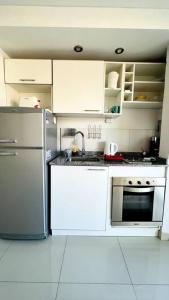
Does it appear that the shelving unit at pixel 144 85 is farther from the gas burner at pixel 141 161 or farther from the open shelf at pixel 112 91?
the gas burner at pixel 141 161

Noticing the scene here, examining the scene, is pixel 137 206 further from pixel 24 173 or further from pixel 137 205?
pixel 24 173

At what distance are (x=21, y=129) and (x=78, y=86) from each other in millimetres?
869

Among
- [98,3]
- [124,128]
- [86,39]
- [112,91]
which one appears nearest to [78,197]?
[124,128]

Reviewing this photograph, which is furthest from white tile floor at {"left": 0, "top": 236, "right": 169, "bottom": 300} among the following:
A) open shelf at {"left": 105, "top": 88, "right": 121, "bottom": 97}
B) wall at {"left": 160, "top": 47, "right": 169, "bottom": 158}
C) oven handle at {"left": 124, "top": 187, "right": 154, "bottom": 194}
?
open shelf at {"left": 105, "top": 88, "right": 121, "bottom": 97}

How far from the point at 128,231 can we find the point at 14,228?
4.15ft

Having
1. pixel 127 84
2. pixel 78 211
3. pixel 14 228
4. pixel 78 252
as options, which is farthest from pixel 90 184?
pixel 127 84

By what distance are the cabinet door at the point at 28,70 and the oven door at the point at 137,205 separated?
155 centimetres

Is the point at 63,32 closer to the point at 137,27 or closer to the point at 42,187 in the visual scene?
the point at 137,27

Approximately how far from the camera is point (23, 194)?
1.66 m

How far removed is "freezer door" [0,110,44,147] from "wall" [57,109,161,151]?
821mm

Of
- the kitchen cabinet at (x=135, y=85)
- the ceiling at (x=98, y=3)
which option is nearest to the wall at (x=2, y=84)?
the ceiling at (x=98, y=3)

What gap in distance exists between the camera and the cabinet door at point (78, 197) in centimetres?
173

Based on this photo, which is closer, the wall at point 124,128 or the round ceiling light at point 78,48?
the round ceiling light at point 78,48

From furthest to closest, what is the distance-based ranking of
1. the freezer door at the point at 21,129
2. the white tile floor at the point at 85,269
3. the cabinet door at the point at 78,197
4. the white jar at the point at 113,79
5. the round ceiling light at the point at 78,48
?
1. the white jar at the point at 113,79
2. the round ceiling light at the point at 78,48
3. the cabinet door at the point at 78,197
4. the freezer door at the point at 21,129
5. the white tile floor at the point at 85,269
